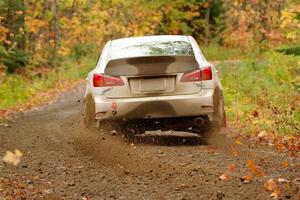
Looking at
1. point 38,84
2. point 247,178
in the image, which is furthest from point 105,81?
point 38,84

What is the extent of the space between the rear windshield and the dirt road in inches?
49.0

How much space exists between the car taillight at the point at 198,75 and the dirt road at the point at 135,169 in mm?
994

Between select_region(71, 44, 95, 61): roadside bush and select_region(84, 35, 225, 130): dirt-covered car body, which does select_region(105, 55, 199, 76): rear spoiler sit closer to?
select_region(84, 35, 225, 130): dirt-covered car body

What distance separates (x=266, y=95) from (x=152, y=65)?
601 centimetres

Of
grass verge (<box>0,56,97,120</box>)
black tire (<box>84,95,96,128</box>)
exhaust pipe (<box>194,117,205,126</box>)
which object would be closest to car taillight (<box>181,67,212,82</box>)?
exhaust pipe (<box>194,117,205,126</box>)

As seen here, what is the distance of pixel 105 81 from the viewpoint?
945 cm

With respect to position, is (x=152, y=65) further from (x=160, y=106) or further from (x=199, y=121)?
(x=199, y=121)

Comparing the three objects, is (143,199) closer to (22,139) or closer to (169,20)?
(22,139)

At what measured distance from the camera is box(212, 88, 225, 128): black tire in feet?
31.1

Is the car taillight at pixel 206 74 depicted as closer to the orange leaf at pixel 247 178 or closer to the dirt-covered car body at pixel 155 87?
the dirt-covered car body at pixel 155 87

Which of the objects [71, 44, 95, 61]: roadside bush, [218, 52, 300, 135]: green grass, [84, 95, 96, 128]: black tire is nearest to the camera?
[84, 95, 96, 128]: black tire

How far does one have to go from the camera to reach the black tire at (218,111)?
948cm

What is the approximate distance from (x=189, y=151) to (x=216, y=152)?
1.23ft

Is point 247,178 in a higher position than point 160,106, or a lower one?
Result: higher
